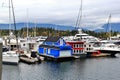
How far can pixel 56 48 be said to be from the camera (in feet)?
203

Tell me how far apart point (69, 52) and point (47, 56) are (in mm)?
5763

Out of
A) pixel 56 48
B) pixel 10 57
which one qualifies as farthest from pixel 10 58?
pixel 56 48

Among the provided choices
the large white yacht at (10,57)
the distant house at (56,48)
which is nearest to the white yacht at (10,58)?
the large white yacht at (10,57)

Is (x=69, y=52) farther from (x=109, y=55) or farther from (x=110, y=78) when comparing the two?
(x=110, y=78)

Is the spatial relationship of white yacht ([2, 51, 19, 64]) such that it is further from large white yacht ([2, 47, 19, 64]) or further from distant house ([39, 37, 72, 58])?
distant house ([39, 37, 72, 58])

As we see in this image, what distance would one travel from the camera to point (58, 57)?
60844mm

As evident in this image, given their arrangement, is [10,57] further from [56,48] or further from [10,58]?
[56,48]

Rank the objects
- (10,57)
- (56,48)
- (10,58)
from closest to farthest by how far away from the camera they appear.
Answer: (10,57)
(10,58)
(56,48)

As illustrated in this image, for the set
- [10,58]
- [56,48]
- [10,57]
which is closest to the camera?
[10,57]

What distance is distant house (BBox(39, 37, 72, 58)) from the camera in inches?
2410

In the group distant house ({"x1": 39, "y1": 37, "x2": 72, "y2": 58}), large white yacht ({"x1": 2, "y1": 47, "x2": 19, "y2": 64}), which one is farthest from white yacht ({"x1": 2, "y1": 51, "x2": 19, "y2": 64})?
distant house ({"x1": 39, "y1": 37, "x2": 72, "y2": 58})

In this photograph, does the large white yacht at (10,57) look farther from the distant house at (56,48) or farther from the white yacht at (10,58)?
the distant house at (56,48)

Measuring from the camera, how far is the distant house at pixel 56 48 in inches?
2410

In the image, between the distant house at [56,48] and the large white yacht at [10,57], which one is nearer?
the large white yacht at [10,57]
